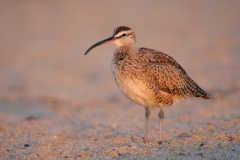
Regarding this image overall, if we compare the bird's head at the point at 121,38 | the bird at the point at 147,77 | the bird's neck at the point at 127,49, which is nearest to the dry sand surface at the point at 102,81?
the bird at the point at 147,77

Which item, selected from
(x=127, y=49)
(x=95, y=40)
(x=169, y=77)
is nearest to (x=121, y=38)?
(x=127, y=49)

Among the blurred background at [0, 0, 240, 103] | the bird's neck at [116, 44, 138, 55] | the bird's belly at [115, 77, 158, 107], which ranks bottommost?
the bird's belly at [115, 77, 158, 107]

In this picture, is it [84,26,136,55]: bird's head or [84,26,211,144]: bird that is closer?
[84,26,211,144]: bird

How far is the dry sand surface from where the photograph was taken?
31.9ft

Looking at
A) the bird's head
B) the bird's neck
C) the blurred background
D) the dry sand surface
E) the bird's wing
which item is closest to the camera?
the dry sand surface

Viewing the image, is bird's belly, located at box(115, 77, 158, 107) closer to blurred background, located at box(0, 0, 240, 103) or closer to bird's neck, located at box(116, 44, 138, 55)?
bird's neck, located at box(116, 44, 138, 55)

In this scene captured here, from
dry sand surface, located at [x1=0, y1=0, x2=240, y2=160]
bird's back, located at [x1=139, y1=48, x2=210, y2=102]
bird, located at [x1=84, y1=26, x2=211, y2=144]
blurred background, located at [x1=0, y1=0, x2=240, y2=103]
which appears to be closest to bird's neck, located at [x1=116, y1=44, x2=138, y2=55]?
bird, located at [x1=84, y1=26, x2=211, y2=144]

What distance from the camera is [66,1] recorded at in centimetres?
3378

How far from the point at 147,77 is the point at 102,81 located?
7.75 metres

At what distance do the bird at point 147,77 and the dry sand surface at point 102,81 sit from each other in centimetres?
76

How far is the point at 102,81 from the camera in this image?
57.7ft

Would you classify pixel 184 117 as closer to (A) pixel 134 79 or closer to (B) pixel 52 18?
(A) pixel 134 79

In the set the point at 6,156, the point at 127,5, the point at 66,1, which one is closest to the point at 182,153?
the point at 6,156

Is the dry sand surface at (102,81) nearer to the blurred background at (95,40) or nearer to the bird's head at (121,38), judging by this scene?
the blurred background at (95,40)
